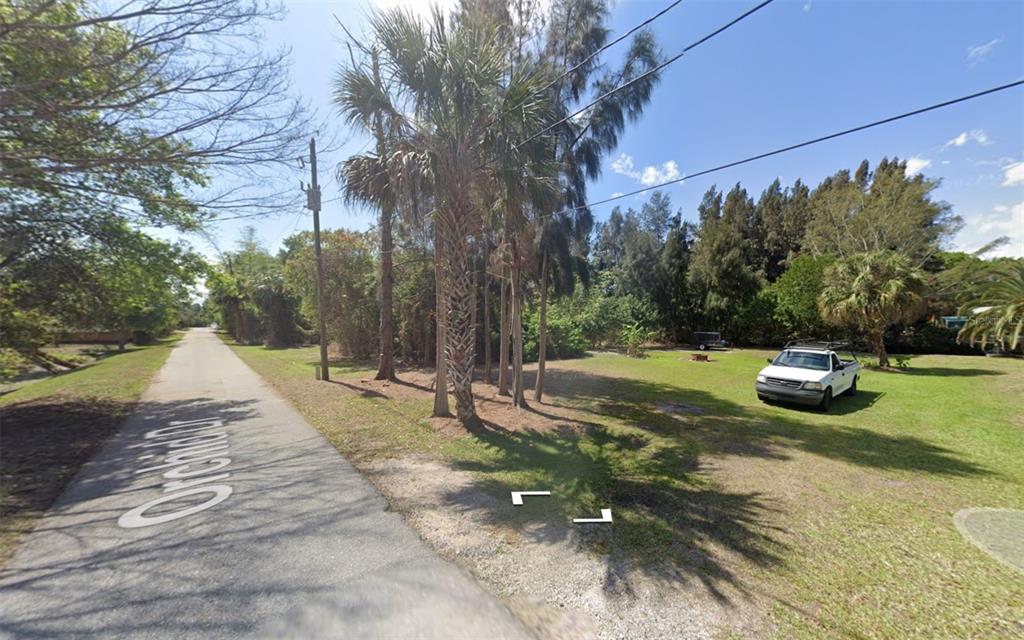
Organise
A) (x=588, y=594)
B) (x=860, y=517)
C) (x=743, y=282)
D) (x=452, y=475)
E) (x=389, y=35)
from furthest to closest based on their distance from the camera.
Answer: (x=743, y=282)
(x=389, y=35)
(x=452, y=475)
(x=860, y=517)
(x=588, y=594)

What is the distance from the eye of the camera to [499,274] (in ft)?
35.0

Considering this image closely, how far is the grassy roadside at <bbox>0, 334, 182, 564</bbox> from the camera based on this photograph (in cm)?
405

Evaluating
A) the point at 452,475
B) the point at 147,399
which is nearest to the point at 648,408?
the point at 452,475

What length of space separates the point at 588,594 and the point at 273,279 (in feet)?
121

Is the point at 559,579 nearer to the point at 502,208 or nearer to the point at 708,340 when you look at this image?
the point at 502,208

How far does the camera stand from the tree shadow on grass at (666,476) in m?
3.29

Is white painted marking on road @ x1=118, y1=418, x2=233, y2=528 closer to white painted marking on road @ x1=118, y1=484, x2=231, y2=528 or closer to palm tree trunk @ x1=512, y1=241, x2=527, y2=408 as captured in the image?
white painted marking on road @ x1=118, y1=484, x2=231, y2=528

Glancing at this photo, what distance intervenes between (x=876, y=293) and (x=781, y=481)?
15147 millimetres

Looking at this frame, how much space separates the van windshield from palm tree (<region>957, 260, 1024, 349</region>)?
3253 mm

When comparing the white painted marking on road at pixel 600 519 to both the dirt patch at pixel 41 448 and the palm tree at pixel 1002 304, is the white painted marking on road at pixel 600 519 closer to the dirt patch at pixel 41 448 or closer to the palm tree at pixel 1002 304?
the dirt patch at pixel 41 448

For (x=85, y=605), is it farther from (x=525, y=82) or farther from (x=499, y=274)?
(x=499, y=274)

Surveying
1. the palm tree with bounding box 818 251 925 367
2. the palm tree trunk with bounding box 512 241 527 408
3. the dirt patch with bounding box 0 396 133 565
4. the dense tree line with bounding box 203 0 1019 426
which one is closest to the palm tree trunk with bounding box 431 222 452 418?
the dense tree line with bounding box 203 0 1019 426

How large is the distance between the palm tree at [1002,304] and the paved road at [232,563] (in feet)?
41.8

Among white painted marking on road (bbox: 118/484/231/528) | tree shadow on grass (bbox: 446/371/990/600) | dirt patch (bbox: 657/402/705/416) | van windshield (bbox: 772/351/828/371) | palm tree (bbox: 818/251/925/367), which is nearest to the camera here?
tree shadow on grass (bbox: 446/371/990/600)
